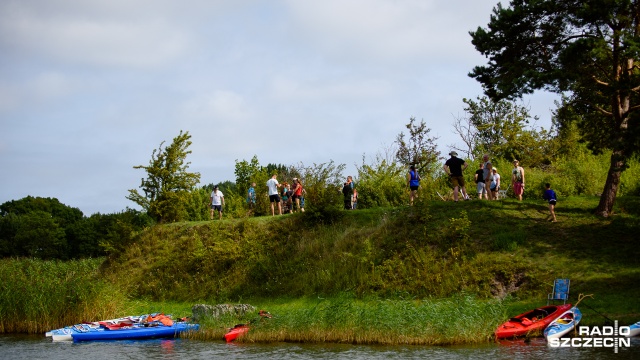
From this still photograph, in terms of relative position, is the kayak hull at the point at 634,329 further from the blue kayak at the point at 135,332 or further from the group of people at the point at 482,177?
the blue kayak at the point at 135,332

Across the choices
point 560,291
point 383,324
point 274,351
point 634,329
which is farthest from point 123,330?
point 634,329

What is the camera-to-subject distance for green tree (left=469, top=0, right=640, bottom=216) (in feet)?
87.8

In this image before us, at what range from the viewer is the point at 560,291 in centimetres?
2342

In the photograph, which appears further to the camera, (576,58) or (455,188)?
(455,188)

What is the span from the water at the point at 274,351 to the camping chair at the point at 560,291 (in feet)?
8.39

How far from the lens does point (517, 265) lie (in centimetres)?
2666

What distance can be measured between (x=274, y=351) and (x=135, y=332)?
6856 mm

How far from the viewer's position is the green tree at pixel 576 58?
1053 inches

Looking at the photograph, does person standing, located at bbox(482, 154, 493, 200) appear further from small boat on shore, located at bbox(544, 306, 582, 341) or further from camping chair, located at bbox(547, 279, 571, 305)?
small boat on shore, located at bbox(544, 306, 582, 341)

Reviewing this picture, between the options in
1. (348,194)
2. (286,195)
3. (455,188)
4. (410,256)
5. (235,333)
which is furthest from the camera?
(286,195)

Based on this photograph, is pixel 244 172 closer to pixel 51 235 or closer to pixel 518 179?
pixel 518 179

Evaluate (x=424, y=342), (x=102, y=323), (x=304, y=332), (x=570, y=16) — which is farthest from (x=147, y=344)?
(x=570, y=16)

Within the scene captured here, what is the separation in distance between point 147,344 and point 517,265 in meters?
14.1

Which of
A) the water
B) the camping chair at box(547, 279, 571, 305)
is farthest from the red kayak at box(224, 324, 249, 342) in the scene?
the camping chair at box(547, 279, 571, 305)
